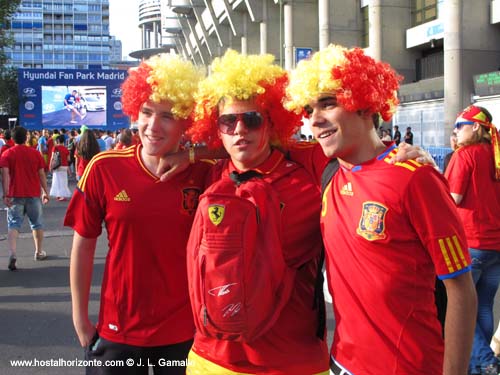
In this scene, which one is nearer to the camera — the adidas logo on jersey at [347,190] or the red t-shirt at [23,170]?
the adidas logo on jersey at [347,190]

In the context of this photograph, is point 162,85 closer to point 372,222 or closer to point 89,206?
point 89,206

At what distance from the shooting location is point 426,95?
2469cm

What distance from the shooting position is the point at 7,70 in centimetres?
5034

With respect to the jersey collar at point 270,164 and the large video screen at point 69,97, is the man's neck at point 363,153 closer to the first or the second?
the jersey collar at point 270,164

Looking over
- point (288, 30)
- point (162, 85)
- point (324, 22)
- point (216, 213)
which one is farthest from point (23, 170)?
point (288, 30)

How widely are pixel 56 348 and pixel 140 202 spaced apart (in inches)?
117

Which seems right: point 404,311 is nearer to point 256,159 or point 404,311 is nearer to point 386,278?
point 386,278

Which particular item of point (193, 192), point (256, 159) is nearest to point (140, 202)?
point (193, 192)

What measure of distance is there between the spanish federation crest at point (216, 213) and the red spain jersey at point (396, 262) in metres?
0.47

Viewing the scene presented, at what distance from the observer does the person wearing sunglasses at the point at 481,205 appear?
15.3 feet

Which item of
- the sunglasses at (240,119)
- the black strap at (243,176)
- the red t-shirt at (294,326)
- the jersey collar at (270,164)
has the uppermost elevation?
the sunglasses at (240,119)

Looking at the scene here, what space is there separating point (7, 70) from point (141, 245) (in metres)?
53.0

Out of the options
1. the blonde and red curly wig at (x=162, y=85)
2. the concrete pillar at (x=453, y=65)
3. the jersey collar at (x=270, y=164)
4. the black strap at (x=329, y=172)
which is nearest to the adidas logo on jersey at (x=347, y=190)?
the black strap at (x=329, y=172)

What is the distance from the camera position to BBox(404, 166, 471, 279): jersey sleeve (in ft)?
6.62
